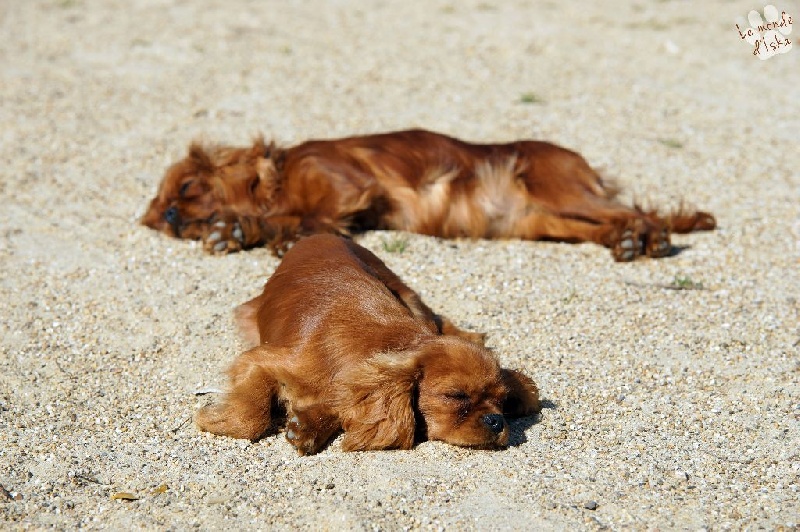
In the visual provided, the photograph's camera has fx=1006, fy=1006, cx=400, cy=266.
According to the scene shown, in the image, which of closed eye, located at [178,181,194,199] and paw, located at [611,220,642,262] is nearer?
paw, located at [611,220,642,262]

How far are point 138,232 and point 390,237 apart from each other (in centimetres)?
180

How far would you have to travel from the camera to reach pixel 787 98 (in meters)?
10.3

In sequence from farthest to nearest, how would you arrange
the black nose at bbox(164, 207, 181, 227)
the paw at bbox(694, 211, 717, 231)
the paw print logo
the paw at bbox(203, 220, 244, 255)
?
1. the paw print logo
2. the paw at bbox(694, 211, 717, 231)
3. the black nose at bbox(164, 207, 181, 227)
4. the paw at bbox(203, 220, 244, 255)

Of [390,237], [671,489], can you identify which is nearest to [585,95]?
[390,237]

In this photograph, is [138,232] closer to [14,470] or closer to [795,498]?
[14,470]

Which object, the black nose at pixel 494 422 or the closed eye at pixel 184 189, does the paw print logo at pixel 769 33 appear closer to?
the closed eye at pixel 184 189

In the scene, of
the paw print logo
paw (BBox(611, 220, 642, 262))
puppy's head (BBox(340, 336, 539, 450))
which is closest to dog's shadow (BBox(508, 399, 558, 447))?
puppy's head (BBox(340, 336, 539, 450))

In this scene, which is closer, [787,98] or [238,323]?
[238,323]

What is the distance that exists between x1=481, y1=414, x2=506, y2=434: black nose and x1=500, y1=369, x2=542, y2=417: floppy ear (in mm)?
371

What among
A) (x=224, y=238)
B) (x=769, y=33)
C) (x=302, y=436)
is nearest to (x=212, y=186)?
(x=224, y=238)

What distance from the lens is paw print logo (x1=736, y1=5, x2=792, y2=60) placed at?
10867 millimetres

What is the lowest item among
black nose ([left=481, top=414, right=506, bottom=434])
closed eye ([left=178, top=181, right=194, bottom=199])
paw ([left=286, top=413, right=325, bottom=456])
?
closed eye ([left=178, top=181, right=194, bottom=199])

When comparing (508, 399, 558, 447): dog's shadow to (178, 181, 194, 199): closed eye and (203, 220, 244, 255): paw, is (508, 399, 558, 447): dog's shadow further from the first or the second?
(178, 181, 194, 199): closed eye

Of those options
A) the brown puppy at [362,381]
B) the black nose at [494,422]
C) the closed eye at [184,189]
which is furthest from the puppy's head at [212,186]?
the black nose at [494,422]
